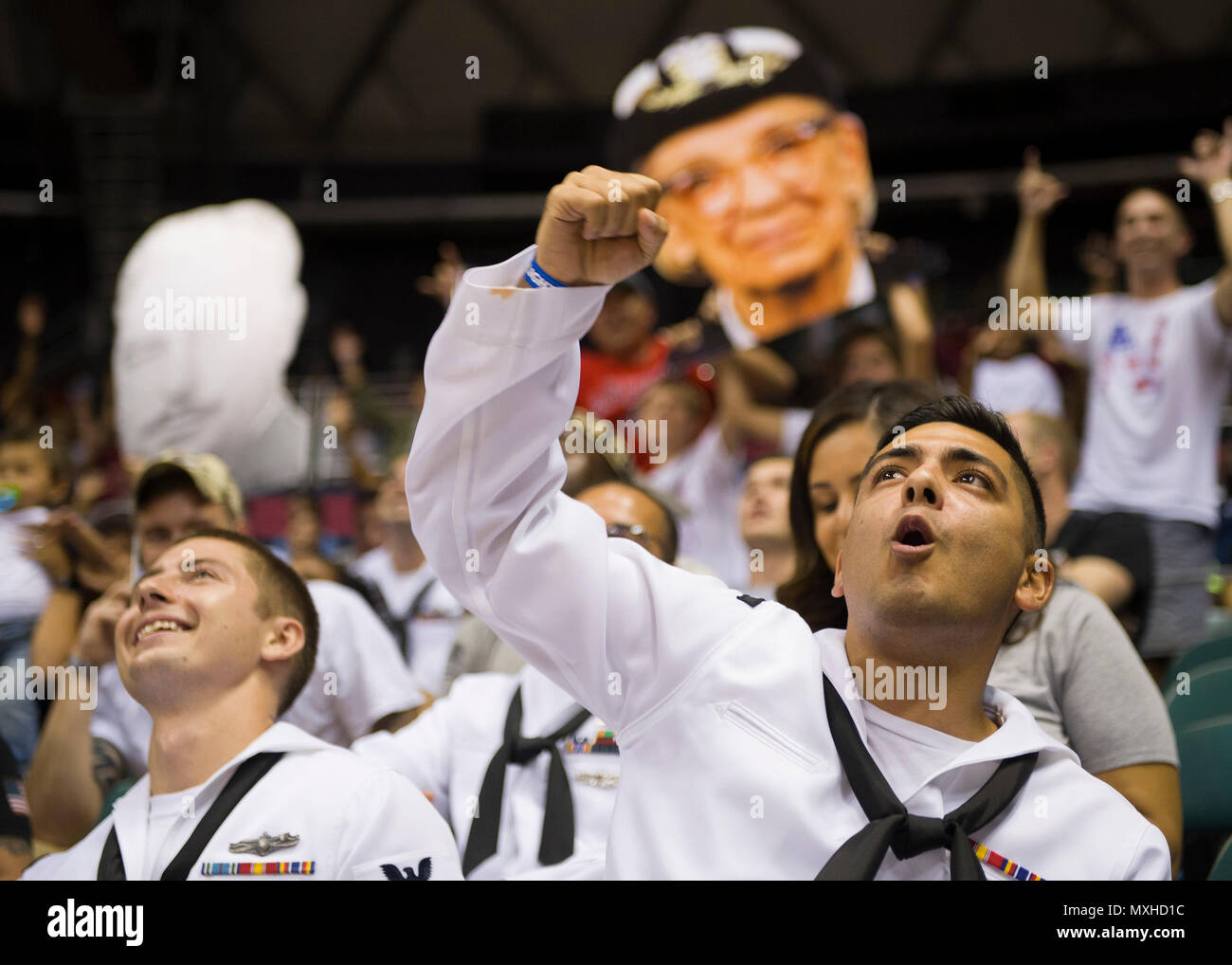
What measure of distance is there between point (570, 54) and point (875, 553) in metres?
7.21

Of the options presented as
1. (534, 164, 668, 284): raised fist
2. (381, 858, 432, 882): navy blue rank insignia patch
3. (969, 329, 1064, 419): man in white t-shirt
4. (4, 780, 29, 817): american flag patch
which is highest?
(969, 329, 1064, 419): man in white t-shirt

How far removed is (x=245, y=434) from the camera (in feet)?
11.8

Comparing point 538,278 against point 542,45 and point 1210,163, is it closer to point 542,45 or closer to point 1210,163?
point 1210,163

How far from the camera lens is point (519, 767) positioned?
1.76m

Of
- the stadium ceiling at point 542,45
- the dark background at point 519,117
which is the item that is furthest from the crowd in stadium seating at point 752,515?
the stadium ceiling at point 542,45

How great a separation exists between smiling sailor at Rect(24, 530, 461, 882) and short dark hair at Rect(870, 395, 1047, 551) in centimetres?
70

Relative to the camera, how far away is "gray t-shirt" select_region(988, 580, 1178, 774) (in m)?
1.56

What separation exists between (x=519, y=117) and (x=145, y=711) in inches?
264

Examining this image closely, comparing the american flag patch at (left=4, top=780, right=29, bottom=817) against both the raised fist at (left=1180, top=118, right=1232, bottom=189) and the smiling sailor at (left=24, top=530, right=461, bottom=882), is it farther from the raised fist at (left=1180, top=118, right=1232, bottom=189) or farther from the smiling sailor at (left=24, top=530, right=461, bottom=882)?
the raised fist at (left=1180, top=118, right=1232, bottom=189)

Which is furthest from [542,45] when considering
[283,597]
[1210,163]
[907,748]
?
[907,748]

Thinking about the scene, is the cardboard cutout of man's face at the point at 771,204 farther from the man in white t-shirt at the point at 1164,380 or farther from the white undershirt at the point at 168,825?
the white undershirt at the point at 168,825

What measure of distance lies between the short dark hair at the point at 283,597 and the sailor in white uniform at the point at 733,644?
529 millimetres

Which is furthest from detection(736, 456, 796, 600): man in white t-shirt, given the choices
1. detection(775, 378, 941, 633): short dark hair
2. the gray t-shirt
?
the gray t-shirt
